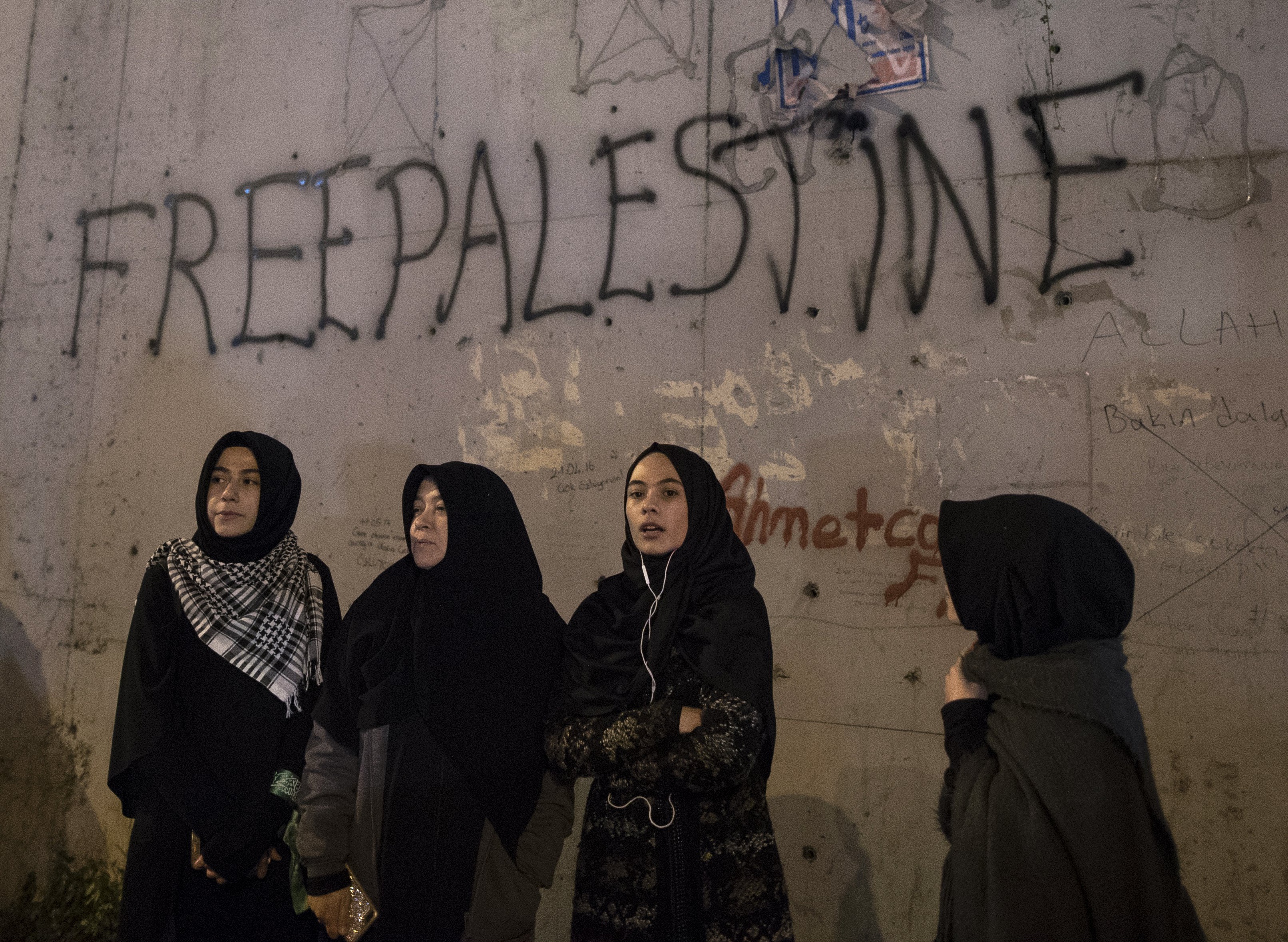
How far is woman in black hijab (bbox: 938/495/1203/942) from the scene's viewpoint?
1.53 meters

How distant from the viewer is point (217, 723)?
7.38 ft

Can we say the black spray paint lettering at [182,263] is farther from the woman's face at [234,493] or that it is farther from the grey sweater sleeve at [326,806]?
the grey sweater sleeve at [326,806]

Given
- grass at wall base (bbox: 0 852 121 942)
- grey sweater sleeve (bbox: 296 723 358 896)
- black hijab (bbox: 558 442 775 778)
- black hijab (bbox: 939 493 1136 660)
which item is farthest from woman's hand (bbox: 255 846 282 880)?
grass at wall base (bbox: 0 852 121 942)

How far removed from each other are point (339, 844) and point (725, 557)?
3.64 ft

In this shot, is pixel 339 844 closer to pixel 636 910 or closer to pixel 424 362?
pixel 636 910

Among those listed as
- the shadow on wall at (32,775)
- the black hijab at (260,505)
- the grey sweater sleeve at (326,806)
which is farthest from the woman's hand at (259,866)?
the shadow on wall at (32,775)

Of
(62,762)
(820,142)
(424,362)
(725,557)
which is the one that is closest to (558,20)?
(820,142)

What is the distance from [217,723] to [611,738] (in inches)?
42.2

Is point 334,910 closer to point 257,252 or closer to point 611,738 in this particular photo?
point 611,738

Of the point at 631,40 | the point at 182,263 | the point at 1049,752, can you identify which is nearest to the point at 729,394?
the point at 631,40

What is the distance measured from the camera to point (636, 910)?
187cm

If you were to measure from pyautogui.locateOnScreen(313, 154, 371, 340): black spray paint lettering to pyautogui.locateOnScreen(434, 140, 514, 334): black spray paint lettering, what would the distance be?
47cm

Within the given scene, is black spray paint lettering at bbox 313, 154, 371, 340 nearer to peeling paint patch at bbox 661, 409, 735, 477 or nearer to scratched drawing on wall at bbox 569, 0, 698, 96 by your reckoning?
scratched drawing on wall at bbox 569, 0, 698, 96

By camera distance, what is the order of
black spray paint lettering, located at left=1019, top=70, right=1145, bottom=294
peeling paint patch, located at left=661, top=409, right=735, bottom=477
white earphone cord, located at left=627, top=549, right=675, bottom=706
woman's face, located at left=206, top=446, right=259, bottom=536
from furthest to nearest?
peeling paint patch, located at left=661, top=409, right=735, bottom=477, black spray paint lettering, located at left=1019, top=70, right=1145, bottom=294, woman's face, located at left=206, top=446, right=259, bottom=536, white earphone cord, located at left=627, top=549, right=675, bottom=706
